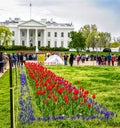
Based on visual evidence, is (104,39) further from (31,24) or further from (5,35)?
(5,35)

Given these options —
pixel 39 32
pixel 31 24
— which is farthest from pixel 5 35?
pixel 39 32

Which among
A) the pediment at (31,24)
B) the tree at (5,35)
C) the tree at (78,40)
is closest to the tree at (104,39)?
the pediment at (31,24)

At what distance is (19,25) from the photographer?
122 m

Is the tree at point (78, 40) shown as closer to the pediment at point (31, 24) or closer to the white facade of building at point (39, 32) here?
the pediment at point (31, 24)

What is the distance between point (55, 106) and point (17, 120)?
44.9 inches

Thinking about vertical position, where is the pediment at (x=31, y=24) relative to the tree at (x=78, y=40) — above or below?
above

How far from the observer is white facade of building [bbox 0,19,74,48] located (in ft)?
400

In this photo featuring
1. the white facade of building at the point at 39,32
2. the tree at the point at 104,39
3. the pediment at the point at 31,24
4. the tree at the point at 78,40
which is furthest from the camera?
the white facade of building at the point at 39,32

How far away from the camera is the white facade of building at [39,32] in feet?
400

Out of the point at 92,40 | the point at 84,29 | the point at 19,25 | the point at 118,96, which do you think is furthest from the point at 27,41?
the point at 118,96

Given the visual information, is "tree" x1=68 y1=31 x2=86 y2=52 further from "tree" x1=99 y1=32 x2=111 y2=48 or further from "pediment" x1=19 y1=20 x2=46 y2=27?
"pediment" x1=19 y1=20 x2=46 y2=27

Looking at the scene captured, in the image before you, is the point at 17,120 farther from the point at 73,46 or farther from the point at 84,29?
the point at 84,29

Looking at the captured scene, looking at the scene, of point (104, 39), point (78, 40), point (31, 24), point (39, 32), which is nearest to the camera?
point (78, 40)

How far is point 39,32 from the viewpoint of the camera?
415ft
